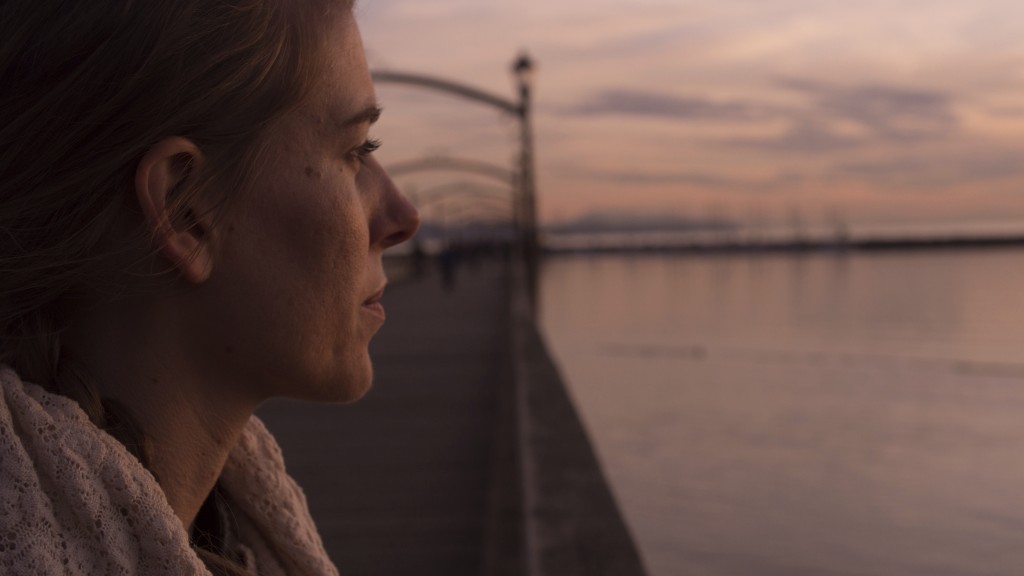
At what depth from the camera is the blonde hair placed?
1.07 m

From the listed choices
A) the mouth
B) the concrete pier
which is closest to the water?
the concrete pier

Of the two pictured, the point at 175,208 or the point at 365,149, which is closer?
the point at 175,208

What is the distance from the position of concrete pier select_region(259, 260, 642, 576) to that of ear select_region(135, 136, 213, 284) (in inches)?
118

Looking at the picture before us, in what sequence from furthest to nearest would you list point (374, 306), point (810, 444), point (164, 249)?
point (810, 444), point (374, 306), point (164, 249)

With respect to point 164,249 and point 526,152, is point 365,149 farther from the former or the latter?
point 526,152

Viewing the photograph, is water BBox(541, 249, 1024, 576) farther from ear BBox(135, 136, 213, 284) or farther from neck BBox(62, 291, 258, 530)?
ear BBox(135, 136, 213, 284)

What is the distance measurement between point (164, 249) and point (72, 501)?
0.30 metres

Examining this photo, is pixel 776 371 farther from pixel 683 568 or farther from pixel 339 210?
pixel 339 210

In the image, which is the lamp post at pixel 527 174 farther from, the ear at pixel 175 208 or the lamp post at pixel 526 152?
the ear at pixel 175 208

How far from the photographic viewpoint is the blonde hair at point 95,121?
1.07 m

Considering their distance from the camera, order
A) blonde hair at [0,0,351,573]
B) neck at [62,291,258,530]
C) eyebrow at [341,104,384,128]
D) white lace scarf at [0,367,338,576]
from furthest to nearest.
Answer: eyebrow at [341,104,384,128] → neck at [62,291,258,530] → blonde hair at [0,0,351,573] → white lace scarf at [0,367,338,576]

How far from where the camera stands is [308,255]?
1240 millimetres

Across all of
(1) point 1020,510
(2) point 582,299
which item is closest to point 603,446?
(1) point 1020,510

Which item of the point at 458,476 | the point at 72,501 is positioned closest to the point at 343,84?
the point at 72,501
